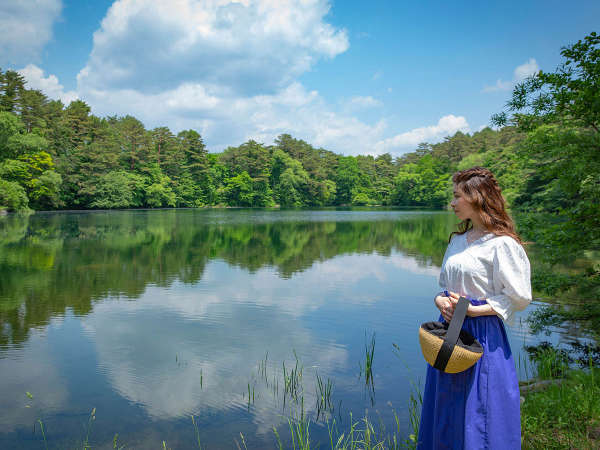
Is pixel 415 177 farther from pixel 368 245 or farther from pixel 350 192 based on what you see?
pixel 368 245

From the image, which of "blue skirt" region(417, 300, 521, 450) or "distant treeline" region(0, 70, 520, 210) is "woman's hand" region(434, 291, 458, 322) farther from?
"distant treeline" region(0, 70, 520, 210)

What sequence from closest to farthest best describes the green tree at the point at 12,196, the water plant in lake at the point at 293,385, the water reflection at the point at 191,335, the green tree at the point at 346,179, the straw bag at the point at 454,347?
the straw bag at the point at 454,347 < the water reflection at the point at 191,335 < the water plant in lake at the point at 293,385 < the green tree at the point at 12,196 < the green tree at the point at 346,179

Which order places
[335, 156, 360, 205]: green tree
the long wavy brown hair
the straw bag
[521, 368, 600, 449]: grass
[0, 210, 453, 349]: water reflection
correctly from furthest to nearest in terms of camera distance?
[335, 156, 360, 205]: green tree, [0, 210, 453, 349]: water reflection, [521, 368, 600, 449]: grass, the long wavy brown hair, the straw bag

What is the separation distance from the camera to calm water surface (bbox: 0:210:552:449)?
3992 millimetres

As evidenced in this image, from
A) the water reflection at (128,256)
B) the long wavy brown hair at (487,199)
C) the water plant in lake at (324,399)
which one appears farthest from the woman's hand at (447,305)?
the water reflection at (128,256)

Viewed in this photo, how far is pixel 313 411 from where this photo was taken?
4156mm

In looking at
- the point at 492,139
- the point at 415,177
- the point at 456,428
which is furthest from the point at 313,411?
the point at 415,177

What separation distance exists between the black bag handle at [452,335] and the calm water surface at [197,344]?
2.50m

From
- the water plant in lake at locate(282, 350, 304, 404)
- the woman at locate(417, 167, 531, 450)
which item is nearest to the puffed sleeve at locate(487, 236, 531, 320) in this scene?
the woman at locate(417, 167, 531, 450)

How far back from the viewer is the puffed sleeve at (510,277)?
1711 mm

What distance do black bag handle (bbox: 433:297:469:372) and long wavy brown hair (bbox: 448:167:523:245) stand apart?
1.25 feet

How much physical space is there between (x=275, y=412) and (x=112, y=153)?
1903 inches

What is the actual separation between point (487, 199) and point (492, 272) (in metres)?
0.35

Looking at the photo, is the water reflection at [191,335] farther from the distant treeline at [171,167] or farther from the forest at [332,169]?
the distant treeline at [171,167]
